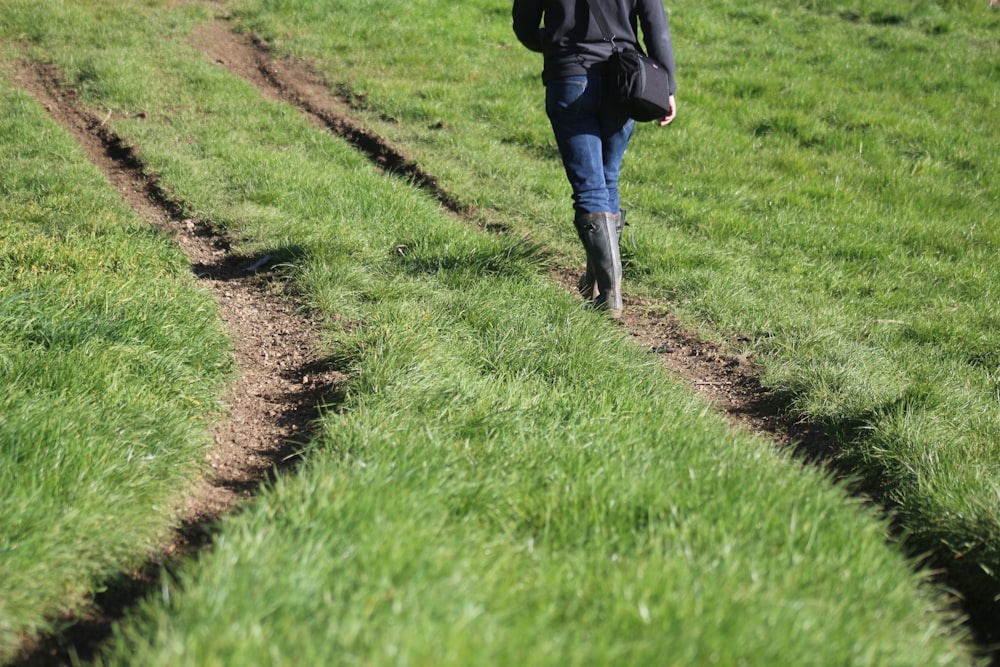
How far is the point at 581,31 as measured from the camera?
15.3 feet

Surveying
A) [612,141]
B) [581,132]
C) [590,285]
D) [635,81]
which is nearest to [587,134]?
[581,132]

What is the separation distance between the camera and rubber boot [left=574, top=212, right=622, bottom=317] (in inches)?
197

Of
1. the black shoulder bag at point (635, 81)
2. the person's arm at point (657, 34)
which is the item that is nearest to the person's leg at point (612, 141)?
the black shoulder bag at point (635, 81)

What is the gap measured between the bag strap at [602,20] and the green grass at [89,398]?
2.53 m

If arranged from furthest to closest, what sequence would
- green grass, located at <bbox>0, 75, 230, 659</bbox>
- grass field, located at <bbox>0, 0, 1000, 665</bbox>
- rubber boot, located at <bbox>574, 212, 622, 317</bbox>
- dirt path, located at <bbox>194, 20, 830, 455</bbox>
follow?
rubber boot, located at <bbox>574, 212, 622, 317</bbox>, dirt path, located at <bbox>194, 20, 830, 455</bbox>, green grass, located at <bbox>0, 75, 230, 659</bbox>, grass field, located at <bbox>0, 0, 1000, 665</bbox>

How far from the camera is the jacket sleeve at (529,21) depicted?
187 inches

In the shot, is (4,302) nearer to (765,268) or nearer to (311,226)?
(311,226)

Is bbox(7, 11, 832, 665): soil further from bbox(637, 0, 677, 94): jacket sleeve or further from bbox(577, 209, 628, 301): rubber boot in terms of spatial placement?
bbox(637, 0, 677, 94): jacket sleeve

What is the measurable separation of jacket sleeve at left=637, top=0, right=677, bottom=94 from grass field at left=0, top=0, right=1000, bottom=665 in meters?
1.44

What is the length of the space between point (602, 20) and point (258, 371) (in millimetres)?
2547

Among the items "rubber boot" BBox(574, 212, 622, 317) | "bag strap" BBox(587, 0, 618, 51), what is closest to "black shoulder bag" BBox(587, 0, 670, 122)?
"bag strap" BBox(587, 0, 618, 51)

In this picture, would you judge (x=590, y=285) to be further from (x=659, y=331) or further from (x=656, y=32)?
(x=656, y=32)

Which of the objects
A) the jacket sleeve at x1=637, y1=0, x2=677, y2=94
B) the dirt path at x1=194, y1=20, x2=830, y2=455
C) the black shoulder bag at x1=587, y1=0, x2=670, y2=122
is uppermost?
the jacket sleeve at x1=637, y1=0, x2=677, y2=94

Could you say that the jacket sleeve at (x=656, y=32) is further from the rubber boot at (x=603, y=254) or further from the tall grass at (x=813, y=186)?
the tall grass at (x=813, y=186)
